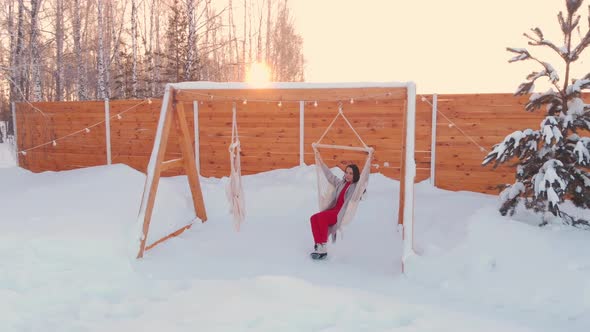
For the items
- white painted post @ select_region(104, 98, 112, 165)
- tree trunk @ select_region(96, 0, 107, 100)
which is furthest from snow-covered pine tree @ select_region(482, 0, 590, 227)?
tree trunk @ select_region(96, 0, 107, 100)

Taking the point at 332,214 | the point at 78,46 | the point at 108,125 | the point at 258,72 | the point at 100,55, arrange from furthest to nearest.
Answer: the point at 258,72, the point at 78,46, the point at 100,55, the point at 108,125, the point at 332,214

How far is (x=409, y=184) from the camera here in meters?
4.44

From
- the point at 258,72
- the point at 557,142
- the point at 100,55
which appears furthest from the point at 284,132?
the point at 258,72

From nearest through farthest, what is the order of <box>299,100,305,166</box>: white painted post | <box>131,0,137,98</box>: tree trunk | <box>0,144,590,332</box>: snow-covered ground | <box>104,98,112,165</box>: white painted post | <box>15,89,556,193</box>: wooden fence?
1. <box>0,144,590,332</box>: snow-covered ground
2. <box>15,89,556,193</box>: wooden fence
3. <box>299,100,305,166</box>: white painted post
4. <box>104,98,112,165</box>: white painted post
5. <box>131,0,137,98</box>: tree trunk

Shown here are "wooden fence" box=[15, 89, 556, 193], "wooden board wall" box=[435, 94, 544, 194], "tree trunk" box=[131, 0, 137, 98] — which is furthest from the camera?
"tree trunk" box=[131, 0, 137, 98]

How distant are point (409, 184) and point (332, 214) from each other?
3.45ft

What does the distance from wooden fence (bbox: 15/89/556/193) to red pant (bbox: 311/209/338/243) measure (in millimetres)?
1412

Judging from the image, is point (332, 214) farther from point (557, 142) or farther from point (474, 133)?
point (474, 133)

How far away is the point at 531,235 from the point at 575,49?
7.08 ft

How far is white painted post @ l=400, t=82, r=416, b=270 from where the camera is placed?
4.38m

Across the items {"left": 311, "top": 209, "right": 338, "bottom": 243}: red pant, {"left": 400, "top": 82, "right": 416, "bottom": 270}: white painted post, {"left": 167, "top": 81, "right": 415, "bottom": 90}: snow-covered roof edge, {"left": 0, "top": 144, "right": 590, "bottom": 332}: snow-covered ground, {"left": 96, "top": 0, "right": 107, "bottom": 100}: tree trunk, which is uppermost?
{"left": 96, "top": 0, "right": 107, "bottom": 100}: tree trunk

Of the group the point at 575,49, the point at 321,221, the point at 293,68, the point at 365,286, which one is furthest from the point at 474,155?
the point at 293,68

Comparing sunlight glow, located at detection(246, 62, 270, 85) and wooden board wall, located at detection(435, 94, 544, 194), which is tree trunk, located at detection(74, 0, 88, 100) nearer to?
sunlight glow, located at detection(246, 62, 270, 85)

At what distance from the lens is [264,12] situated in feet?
88.2
